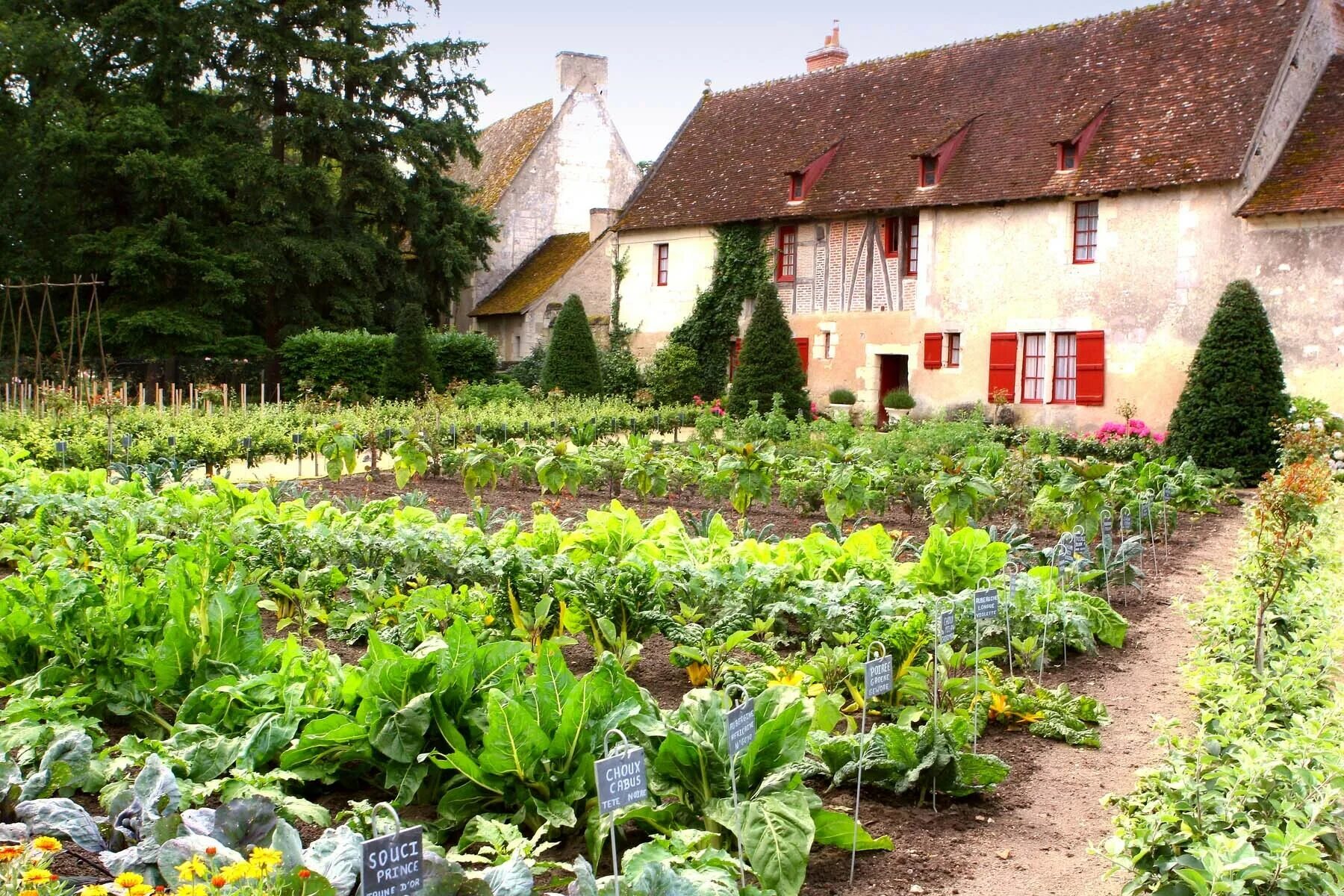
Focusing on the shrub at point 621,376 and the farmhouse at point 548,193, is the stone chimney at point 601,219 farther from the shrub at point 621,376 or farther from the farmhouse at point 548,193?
the shrub at point 621,376

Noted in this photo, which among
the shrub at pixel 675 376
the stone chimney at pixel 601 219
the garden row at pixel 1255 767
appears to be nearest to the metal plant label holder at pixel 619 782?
the garden row at pixel 1255 767

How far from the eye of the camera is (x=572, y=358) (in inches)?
1048

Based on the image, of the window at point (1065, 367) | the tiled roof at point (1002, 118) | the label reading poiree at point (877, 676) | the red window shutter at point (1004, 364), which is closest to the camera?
the label reading poiree at point (877, 676)

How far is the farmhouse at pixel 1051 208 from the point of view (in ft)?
66.7

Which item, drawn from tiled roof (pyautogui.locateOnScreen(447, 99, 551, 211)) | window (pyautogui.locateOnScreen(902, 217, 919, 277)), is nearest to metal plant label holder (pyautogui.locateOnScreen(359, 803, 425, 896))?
window (pyautogui.locateOnScreen(902, 217, 919, 277))

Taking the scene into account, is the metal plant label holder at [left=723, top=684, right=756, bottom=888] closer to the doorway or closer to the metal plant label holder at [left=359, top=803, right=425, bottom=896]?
the metal plant label holder at [left=359, top=803, right=425, bottom=896]

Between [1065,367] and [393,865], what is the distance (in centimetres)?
2160

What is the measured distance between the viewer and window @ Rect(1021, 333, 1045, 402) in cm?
2305

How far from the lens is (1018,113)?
2423 centimetres

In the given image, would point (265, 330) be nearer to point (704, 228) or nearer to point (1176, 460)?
point (704, 228)

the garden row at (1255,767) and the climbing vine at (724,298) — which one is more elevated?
the climbing vine at (724,298)

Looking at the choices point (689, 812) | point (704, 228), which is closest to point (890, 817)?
point (689, 812)

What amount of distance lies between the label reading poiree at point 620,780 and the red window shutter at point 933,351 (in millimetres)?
21909

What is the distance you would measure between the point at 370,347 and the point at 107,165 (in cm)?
719
